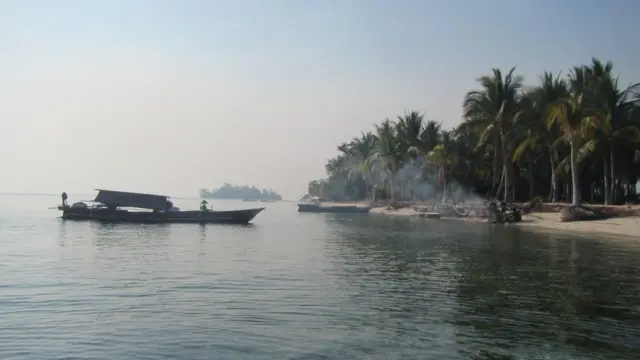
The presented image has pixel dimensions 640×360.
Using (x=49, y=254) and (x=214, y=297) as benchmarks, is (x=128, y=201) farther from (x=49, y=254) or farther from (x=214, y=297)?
(x=214, y=297)

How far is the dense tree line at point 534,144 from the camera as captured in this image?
4519 cm

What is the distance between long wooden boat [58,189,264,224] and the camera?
54.0 metres

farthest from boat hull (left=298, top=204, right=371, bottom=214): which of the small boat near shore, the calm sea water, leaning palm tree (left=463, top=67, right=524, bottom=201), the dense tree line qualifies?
the calm sea water

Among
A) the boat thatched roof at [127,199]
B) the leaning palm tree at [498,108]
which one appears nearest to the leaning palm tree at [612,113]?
the leaning palm tree at [498,108]

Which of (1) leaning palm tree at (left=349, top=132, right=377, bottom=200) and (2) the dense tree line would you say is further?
(1) leaning palm tree at (left=349, top=132, right=377, bottom=200)

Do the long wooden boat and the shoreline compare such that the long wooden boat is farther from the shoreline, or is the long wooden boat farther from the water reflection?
the water reflection

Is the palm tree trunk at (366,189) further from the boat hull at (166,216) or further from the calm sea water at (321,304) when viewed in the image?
the calm sea water at (321,304)

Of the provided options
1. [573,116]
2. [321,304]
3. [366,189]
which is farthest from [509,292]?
[366,189]

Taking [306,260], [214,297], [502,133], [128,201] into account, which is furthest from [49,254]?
[502,133]

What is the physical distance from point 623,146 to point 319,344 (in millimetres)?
46906

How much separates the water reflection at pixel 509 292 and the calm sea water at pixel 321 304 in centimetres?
5

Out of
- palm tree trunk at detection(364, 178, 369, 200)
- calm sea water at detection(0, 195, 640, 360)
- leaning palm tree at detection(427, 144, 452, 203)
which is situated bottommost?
calm sea water at detection(0, 195, 640, 360)

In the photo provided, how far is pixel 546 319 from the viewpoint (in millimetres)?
12945

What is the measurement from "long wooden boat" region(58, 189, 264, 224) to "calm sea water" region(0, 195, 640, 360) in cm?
2570
